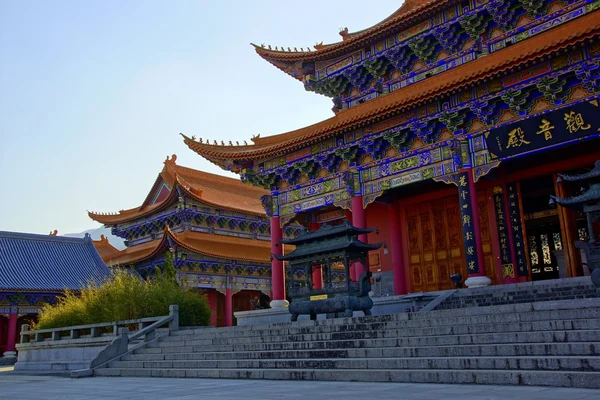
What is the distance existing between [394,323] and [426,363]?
2.28 m

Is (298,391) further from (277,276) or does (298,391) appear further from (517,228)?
(277,276)

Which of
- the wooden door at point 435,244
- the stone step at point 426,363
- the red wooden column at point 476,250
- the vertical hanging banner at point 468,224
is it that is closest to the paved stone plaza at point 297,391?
the stone step at point 426,363

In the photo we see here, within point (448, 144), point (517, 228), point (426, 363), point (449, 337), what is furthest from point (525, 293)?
point (426, 363)

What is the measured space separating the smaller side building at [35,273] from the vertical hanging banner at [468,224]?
23445 mm

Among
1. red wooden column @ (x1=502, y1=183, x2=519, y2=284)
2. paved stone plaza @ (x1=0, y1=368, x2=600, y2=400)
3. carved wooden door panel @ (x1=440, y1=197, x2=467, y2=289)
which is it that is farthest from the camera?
carved wooden door panel @ (x1=440, y1=197, x2=467, y2=289)

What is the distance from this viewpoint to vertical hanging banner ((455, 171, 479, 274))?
575 inches

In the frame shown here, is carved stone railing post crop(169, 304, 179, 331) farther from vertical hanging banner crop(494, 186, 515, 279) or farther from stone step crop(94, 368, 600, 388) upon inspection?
vertical hanging banner crop(494, 186, 515, 279)

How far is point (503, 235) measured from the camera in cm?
1606

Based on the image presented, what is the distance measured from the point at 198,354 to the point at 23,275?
2406 cm

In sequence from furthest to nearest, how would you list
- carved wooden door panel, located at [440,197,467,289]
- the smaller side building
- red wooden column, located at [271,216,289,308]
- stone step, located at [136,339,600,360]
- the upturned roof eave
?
1. the smaller side building
2. red wooden column, located at [271,216,289,308]
3. carved wooden door panel, located at [440,197,467,289]
4. the upturned roof eave
5. stone step, located at [136,339,600,360]

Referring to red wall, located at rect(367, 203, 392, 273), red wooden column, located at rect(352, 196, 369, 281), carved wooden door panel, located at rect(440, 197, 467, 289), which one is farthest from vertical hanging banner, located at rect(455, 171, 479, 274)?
red wall, located at rect(367, 203, 392, 273)

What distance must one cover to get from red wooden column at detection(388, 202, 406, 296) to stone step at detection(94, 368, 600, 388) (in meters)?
8.69

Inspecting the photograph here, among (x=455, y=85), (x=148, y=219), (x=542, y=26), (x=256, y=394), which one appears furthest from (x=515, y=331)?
(x=148, y=219)

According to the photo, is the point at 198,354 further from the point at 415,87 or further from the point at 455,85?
the point at 415,87
